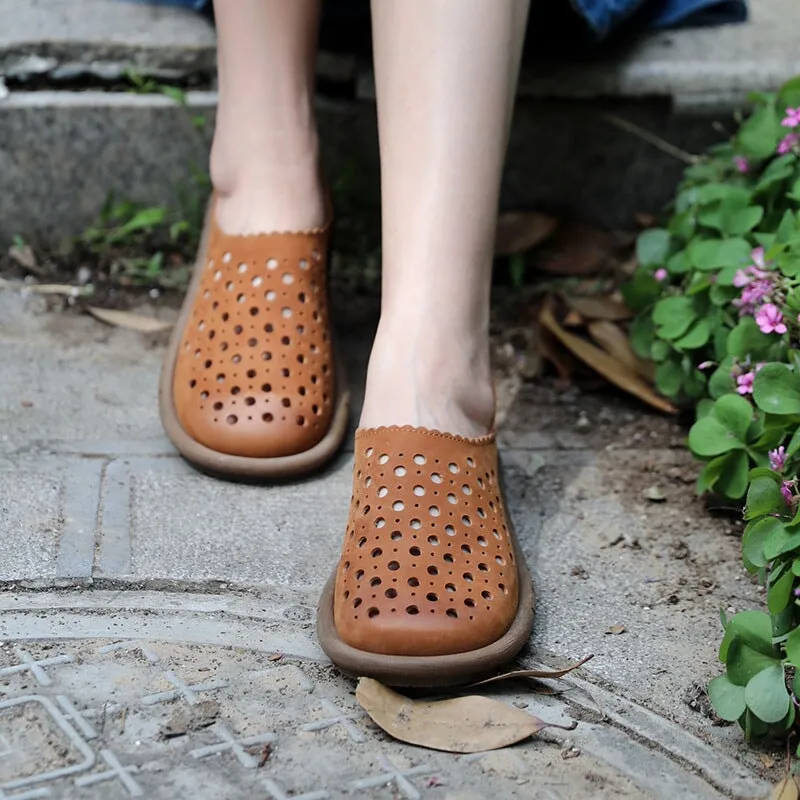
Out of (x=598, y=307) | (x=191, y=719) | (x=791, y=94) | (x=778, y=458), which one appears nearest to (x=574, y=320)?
(x=598, y=307)

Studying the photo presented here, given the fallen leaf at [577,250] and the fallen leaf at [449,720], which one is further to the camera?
the fallen leaf at [577,250]

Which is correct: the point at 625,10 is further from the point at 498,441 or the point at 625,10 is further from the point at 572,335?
the point at 498,441

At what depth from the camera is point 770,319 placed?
1199 mm

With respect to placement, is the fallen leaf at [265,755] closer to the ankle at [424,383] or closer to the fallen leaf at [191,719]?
the fallen leaf at [191,719]

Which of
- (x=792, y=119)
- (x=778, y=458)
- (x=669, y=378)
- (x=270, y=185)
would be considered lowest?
(x=669, y=378)

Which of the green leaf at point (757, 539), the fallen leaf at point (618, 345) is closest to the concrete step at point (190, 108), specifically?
the fallen leaf at point (618, 345)

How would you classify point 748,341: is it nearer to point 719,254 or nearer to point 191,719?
point 719,254

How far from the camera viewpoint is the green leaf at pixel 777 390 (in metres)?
1.12

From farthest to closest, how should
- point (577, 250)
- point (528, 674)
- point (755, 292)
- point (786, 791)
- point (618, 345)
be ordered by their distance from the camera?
point (577, 250)
point (618, 345)
point (755, 292)
point (528, 674)
point (786, 791)

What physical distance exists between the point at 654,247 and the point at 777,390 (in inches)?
19.2

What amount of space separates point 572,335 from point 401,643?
721 millimetres

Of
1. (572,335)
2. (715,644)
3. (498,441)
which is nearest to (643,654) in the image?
(715,644)

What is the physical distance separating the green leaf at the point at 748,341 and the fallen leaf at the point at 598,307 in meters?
0.38

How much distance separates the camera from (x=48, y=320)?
1651 mm
